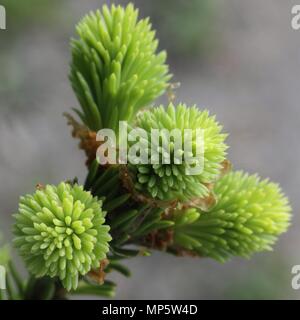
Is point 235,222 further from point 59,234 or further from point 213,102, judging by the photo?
point 213,102

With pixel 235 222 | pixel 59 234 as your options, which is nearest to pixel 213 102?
pixel 235 222

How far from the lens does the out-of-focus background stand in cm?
167

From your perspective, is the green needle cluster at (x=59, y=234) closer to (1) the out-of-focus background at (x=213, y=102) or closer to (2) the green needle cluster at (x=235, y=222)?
(2) the green needle cluster at (x=235, y=222)

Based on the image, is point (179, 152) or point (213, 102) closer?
point (179, 152)

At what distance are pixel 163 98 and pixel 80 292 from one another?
1401 millimetres

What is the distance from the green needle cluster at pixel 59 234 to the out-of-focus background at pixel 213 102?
3.84 ft

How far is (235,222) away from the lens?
405 mm

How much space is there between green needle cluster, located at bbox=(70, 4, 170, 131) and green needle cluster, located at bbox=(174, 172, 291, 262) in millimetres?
96

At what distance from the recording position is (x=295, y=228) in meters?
1.89

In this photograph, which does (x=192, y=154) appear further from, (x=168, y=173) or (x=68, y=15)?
(x=68, y=15)

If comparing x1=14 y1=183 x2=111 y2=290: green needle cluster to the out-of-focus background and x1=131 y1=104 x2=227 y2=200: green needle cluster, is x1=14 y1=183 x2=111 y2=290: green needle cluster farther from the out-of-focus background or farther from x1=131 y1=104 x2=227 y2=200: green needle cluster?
the out-of-focus background

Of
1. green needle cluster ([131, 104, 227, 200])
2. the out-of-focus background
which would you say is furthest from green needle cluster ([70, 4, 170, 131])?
the out-of-focus background

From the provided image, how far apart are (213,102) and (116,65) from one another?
62.9 inches

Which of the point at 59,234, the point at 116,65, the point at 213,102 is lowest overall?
the point at 59,234
